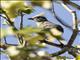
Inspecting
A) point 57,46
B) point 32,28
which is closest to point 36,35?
point 32,28

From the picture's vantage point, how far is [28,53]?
0.52 m

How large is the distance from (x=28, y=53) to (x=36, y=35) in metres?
0.05

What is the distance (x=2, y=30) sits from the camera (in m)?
0.56

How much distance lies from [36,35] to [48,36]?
0.19 feet

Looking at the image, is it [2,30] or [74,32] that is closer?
[2,30]

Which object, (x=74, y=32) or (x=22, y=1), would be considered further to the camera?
(x=74, y=32)

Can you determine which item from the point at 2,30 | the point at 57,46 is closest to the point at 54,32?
the point at 2,30

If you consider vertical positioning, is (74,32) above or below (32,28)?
below

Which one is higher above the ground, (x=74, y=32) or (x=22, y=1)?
(x=22, y=1)

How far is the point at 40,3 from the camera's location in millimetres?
563

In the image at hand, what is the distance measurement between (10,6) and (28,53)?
0.11 m

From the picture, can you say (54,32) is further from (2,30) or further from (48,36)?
(2,30)

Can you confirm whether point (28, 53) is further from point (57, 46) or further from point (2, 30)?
point (57, 46)

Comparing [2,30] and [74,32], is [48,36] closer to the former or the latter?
[2,30]
